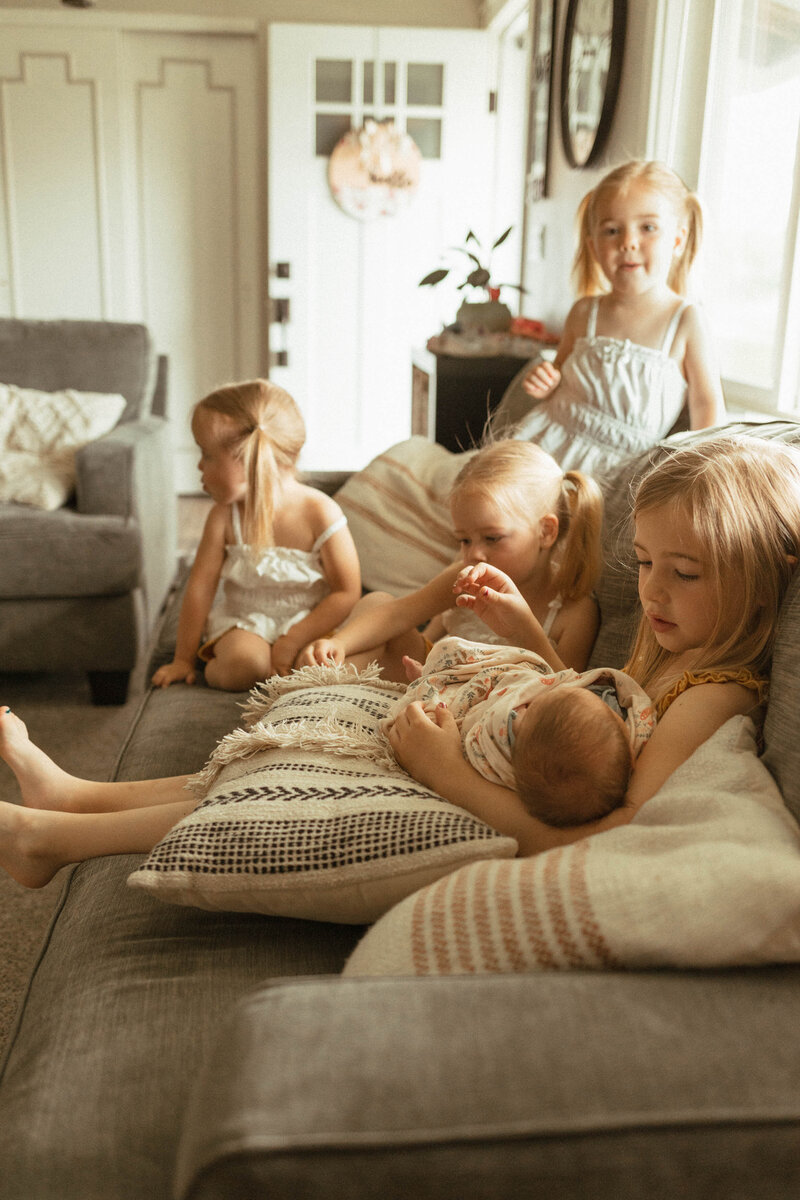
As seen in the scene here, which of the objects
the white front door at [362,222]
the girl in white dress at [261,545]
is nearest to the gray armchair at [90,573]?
the girl in white dress at [261,545]

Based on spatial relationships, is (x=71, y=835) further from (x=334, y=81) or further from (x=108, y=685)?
(x=334, y=81)

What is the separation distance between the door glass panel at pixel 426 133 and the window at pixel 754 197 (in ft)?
8.55

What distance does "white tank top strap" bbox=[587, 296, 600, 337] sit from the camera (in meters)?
2.25

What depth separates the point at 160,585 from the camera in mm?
3131

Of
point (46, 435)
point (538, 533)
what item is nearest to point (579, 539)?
point (538, 533)

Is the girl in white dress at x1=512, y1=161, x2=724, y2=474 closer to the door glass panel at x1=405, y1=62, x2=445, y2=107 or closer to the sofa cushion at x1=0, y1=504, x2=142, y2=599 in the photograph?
the sofa cushion at x1=0, y1=504, x2=142, y2=599

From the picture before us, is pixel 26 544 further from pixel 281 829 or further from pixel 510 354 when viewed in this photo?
pixel 281 829

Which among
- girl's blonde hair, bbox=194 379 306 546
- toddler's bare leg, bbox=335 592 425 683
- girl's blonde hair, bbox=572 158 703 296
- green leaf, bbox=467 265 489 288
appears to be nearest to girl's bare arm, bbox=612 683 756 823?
toddler's bare leg, bbox=335 592 425 683

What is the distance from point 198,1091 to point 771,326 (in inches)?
82.1

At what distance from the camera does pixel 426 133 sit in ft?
15.6

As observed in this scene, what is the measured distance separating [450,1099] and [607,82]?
2805 millimetres

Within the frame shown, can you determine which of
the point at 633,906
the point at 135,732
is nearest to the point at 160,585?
the point at 135,732

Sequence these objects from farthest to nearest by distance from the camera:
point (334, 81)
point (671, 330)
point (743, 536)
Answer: point (334, 81)
point (671, 330)
point (743, 536)

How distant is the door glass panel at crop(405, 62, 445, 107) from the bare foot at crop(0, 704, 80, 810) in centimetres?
422
